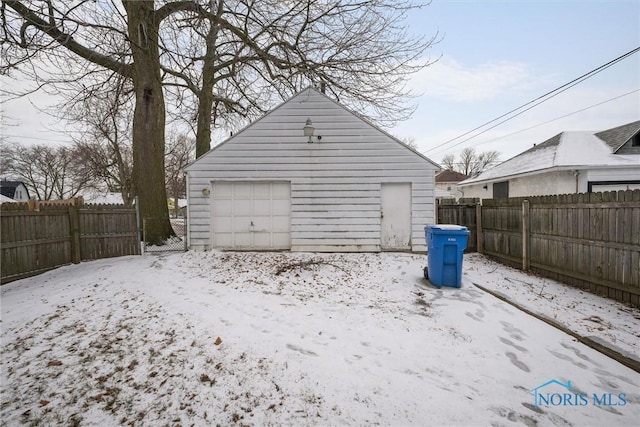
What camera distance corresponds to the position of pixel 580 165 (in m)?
11.4

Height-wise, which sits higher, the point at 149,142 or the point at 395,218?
the point at 149,142

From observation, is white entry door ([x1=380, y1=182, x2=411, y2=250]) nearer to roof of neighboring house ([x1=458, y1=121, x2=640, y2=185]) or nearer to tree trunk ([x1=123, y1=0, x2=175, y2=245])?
tree trunk ([x1=123, y1=0, x2=175, y2=245])

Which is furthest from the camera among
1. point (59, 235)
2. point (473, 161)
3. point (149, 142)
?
point (473, 161)

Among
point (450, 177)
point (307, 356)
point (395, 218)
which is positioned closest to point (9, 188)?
point (395, 218)

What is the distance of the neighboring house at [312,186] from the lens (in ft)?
29.3

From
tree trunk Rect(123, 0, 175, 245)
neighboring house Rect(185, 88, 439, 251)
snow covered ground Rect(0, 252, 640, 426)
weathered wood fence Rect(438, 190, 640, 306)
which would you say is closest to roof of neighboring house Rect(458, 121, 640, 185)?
weathered wood fence Rect(438, 190, 640, 306)

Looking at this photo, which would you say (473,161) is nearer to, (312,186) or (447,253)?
(312,186)

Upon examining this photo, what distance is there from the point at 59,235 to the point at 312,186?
6788 mm

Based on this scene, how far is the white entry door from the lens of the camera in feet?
29.8

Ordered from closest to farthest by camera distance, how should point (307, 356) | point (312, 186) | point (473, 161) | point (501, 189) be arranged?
1. point (307, 356)
2. point (312, 186)
3. point (501, 189)
4. point (473, 161)

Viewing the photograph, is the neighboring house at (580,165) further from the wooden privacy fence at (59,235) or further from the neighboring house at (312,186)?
the wooden privacy fence at (59,235)

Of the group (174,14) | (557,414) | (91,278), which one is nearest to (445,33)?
(174,14)

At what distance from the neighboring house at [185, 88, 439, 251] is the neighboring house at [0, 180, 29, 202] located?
4367 centimetres

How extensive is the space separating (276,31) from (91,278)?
8.18m
